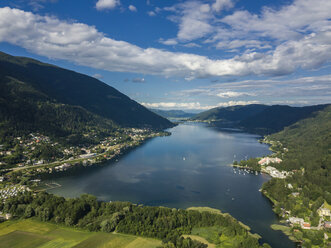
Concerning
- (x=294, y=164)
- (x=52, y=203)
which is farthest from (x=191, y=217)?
(x=294, y=164)

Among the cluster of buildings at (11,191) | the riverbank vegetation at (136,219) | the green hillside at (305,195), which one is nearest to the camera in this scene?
the riverbank vegetation at (136,219)

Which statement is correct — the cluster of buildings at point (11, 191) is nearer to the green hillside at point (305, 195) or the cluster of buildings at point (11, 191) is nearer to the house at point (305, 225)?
the green hillside at point (305, 195)

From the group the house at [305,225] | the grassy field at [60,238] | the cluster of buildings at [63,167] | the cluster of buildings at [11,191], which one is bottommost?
the grassy field at [60,238]

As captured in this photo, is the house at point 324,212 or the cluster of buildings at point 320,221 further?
the house at point 324,212

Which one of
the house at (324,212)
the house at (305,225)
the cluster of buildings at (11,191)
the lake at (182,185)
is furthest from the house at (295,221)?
the cluster of buildings at (11,191)

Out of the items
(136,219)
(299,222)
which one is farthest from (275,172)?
(136,219)

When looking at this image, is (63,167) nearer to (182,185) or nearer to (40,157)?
(40,157)

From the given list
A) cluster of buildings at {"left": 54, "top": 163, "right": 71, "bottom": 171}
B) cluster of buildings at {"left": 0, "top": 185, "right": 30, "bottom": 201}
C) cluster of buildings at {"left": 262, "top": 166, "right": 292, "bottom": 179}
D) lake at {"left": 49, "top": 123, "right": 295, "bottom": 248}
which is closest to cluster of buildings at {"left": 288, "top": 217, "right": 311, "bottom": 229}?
lake at {"left": 49, "top": 123, "right": 295, "bottom": 248}

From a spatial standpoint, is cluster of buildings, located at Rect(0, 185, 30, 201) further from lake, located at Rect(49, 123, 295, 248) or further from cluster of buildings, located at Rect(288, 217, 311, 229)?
cluster of buildings, located at Rect(288, 217, 311, 229)
